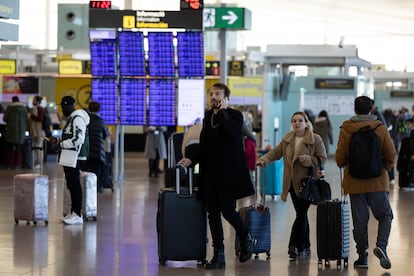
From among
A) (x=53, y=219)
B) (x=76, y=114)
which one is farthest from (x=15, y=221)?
(x=76, y=114)

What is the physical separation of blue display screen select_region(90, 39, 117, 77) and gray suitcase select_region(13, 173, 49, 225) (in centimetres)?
757

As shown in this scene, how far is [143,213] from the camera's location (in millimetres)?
15578

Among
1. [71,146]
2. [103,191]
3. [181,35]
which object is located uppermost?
[181,35]

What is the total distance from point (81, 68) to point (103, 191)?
46.4 ft

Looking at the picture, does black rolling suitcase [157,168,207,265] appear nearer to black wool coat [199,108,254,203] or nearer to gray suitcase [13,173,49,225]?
black wool coat [199,108,254,203]

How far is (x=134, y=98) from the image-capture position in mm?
20984

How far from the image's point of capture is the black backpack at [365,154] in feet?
31.8

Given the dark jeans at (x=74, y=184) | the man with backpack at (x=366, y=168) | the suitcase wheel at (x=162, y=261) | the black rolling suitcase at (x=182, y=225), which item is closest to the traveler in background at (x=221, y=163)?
the black rolling suitcase at (x=182, y=225)

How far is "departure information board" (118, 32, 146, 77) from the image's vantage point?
20812 millimetres

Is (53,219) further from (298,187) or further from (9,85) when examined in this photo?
(9,85)

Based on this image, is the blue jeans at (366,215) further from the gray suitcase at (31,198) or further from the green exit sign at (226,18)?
the green exit sign at (226,18)

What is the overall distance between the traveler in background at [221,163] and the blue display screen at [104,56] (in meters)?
11.4

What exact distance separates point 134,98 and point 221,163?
1150 cm

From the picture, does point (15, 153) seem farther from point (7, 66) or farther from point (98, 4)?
point (7, 66)
